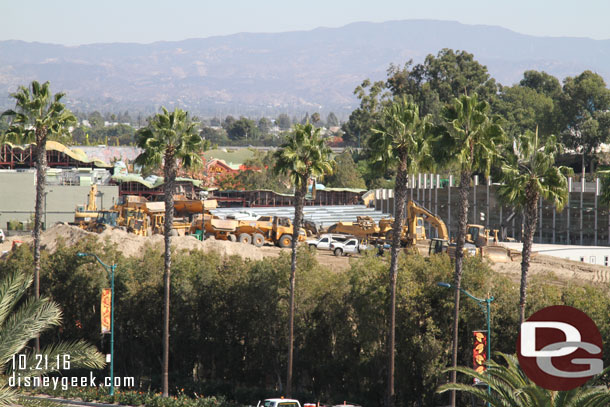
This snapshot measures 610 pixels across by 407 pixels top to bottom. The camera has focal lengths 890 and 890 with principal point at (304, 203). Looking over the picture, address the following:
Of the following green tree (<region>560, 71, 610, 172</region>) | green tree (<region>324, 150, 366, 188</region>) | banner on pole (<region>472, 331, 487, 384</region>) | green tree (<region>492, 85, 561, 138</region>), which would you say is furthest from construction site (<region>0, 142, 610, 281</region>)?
green tree (<region>492, 85, 561, 138</region>)

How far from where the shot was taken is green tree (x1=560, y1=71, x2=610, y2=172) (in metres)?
119

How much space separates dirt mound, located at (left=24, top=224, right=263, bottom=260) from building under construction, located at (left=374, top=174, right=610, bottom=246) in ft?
77.8

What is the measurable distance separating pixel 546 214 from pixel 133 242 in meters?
43.2

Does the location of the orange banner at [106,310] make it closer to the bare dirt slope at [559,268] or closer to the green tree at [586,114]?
the bare dirt slope at [559,268]

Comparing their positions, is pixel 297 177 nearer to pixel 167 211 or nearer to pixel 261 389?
pixel 167 211

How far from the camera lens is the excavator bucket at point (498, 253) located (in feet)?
211

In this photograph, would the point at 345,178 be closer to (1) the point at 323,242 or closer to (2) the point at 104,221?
(2) the point at 104,221

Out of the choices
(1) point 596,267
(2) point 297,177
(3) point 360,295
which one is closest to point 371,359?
(3) point 360,295

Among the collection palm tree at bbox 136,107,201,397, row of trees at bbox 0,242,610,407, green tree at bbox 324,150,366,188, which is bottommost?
row of trees at bbox 0,242,610,407

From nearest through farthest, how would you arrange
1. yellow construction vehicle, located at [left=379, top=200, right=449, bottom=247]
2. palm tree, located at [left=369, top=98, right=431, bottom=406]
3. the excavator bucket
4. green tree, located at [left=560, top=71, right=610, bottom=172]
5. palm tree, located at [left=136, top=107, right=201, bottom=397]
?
palm tree, located at [left=369, top=98, right=431, bottom=406] < palm tree, located at [left=136, top=107, right=201, bottom=397] < the excavator bucket < yellow construction vehicle, located at [left=379, top=200, right=449, bottom=247] < green tree, located at [left=560, top=71, right=610, bottom=172]

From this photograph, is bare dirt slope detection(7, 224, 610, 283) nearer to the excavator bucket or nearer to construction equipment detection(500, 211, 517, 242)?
the excavator bucket

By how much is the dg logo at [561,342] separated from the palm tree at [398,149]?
786 inches

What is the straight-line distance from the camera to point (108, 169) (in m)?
127

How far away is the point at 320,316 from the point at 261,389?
4.78 metres
